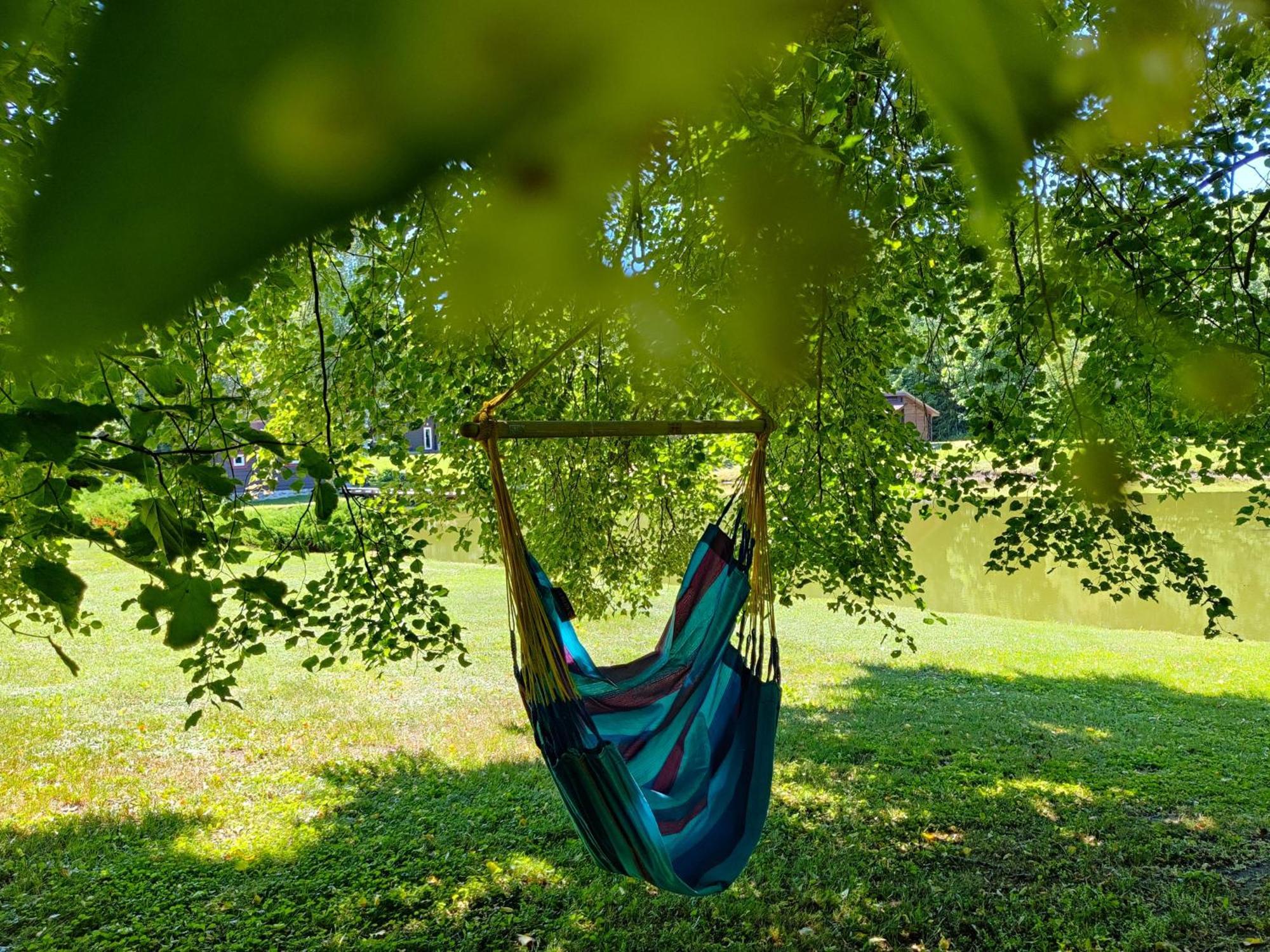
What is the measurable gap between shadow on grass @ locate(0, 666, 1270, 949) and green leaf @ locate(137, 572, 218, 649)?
2.09 m

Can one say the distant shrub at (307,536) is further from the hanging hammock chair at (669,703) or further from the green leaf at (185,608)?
the green leaf at (185,608)

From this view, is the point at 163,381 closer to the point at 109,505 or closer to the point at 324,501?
the point at 324,501

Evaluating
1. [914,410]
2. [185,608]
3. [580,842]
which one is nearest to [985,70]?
[185,608]

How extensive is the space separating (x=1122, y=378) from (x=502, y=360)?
6.65 ft

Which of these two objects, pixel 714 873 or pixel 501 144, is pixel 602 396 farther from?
pixel 501 144

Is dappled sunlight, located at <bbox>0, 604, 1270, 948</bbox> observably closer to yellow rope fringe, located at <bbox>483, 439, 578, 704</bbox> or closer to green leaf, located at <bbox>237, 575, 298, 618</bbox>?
yellow rope fringe, located at <bbox>483, 439, 578, 704</bbox>

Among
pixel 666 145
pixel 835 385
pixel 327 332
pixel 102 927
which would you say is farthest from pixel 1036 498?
pixel 666 145

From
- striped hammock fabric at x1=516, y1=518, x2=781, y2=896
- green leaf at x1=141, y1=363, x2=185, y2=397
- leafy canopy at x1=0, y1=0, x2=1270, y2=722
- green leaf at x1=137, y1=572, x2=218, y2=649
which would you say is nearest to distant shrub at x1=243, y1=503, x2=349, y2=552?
leafy canopy at x1=0, y1=0, x2=1270, y2=722

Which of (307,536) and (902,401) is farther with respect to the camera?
(902,401)

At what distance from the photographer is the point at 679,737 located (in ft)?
7.36

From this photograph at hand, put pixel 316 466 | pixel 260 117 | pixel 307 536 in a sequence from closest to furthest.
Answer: pixel 260 117, pixel 316 466, pixel 307 536

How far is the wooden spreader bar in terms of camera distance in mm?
1764

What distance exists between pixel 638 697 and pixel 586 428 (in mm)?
739

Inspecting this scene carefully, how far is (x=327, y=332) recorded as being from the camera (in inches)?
140
